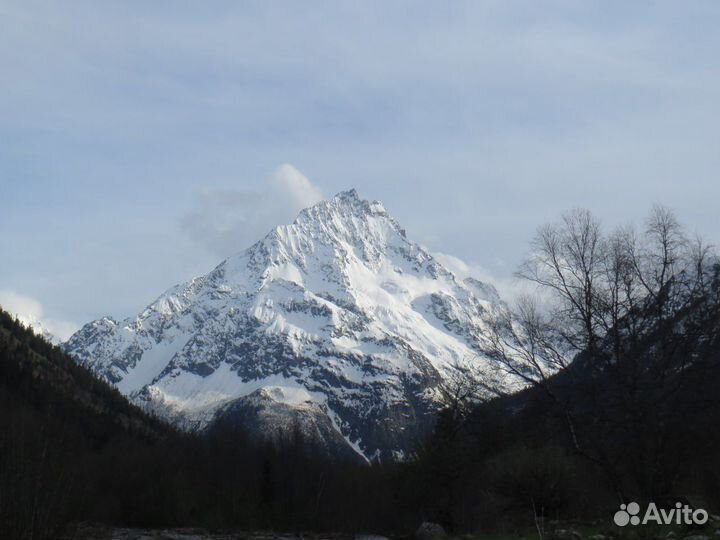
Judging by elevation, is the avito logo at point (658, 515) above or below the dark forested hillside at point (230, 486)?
below

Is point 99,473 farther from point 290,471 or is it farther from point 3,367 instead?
point 3,367

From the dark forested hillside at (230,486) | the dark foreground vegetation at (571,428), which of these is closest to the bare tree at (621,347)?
the dark foreground vegetation at (571,428)

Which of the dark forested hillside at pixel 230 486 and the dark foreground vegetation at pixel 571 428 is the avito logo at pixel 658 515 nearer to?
the dark foreground vegetation at pixel 571 428

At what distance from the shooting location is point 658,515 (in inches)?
1001

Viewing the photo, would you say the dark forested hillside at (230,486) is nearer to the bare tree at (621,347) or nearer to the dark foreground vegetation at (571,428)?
the dark foreground vegetation at (571,428)

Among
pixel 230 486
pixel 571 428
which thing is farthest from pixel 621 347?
pixel 230 486

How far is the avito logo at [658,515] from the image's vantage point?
24516 mm

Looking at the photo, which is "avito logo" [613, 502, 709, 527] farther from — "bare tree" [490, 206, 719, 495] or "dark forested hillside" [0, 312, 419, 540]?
"dark forested hillside" [0, 312, 419, 540]

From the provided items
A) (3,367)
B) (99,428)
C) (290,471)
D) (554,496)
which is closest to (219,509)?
(290,471)

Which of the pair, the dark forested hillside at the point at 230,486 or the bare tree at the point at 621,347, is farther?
the dark forested hillside at the point at 230,486

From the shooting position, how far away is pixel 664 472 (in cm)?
2688

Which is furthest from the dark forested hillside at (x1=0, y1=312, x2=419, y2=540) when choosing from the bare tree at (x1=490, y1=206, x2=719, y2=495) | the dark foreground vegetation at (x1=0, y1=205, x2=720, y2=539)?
the bare tree at (x1=490, y1=206, x2=719, y2=495)

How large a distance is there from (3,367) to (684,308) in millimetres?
127448

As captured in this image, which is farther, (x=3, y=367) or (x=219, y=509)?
(x=3, y=367)
